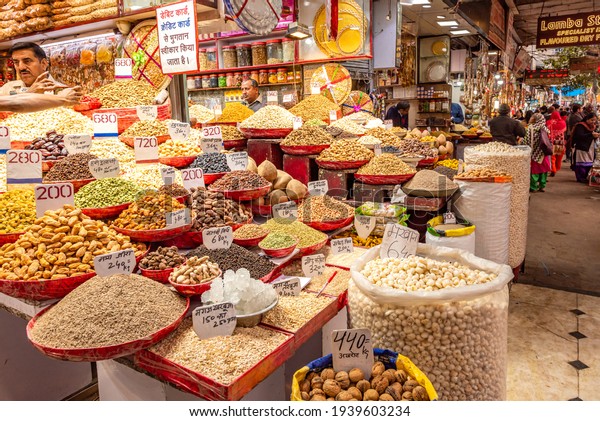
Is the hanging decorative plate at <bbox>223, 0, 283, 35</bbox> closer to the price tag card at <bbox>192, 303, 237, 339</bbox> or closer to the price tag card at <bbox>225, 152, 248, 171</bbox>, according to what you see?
the price tag card at <bbox>225, 152, 248, 171</bbox>

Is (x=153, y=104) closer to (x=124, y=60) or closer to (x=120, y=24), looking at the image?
(x=124, y=60)

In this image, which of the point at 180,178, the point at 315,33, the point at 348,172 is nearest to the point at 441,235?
the point at 348,172

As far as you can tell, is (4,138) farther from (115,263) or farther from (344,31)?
(344,31)

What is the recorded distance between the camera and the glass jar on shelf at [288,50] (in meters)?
6.17

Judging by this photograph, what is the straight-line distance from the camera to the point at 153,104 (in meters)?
3.23

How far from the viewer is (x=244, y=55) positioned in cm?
665

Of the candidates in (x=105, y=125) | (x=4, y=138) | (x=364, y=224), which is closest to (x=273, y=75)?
(x=105, y=125)

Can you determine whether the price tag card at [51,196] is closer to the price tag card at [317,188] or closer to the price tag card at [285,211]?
the price tag card at [285,211]

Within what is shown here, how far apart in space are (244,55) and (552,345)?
547 cm

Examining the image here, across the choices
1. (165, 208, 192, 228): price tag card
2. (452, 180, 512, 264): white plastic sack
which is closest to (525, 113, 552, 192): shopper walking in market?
(452, 180, 512, 264): white plastic sack

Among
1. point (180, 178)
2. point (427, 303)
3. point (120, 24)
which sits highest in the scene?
point (120, 24)
